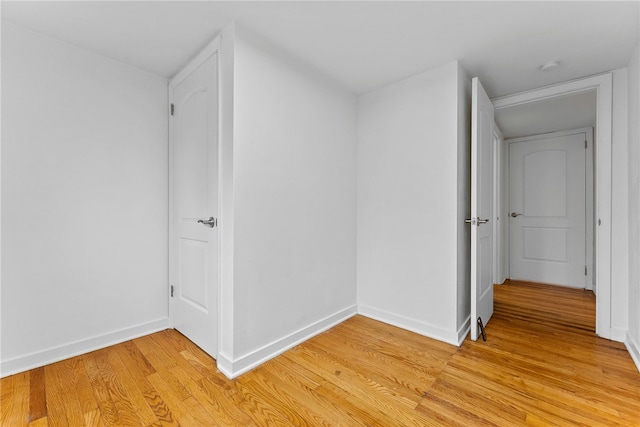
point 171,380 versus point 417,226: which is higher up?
point 417,226

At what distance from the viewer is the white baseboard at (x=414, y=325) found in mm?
2152

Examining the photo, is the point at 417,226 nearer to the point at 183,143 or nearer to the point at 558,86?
the point at 558,86

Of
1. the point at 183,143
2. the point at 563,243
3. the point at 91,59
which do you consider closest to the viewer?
the point at 91,59

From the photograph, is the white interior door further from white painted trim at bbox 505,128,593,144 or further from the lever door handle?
white painted trim at bbox 505,128,593,144

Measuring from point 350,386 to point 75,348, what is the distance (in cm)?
184

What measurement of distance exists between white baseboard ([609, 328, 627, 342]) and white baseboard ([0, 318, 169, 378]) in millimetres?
3522

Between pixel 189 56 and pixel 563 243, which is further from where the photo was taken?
pixel 563 243

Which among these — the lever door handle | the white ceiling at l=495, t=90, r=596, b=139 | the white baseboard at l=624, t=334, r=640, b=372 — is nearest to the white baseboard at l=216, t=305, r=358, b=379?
the lever door handle

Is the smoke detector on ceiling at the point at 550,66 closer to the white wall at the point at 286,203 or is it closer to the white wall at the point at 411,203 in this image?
the white wall at the point at 411,203

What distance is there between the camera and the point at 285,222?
6.79 ft

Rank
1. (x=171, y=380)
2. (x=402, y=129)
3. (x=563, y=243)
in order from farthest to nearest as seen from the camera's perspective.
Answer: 1. (x=563, y=243)
2. (x=402, y=129)
3. (x=171, y=380)

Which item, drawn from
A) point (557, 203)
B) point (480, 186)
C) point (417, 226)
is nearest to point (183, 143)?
point (417, 226)

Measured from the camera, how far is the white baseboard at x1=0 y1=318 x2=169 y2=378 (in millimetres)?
1706

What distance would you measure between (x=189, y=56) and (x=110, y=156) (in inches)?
36.4
